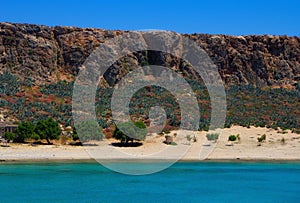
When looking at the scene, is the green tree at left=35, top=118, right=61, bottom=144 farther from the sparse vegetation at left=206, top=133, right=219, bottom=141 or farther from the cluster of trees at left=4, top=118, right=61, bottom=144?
the sparse vegetation at left=206, top=133, right=219, bottom=141

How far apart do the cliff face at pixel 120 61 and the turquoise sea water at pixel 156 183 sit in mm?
41783

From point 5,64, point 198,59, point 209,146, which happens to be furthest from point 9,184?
point 198,59

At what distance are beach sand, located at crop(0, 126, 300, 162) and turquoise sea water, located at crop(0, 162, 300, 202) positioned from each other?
2.74 metres

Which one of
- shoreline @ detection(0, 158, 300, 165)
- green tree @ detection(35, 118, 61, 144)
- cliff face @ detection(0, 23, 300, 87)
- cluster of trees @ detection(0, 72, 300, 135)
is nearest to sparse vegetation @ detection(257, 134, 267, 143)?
shoreline @ detection(0, 158, 300, 165)

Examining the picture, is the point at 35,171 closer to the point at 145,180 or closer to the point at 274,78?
the point at 145,180

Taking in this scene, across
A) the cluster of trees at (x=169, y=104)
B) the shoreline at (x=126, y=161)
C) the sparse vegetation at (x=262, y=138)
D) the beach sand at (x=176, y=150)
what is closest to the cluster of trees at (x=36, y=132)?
the beach sand at (x=176, y=150)

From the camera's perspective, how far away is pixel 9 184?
32.2 meters

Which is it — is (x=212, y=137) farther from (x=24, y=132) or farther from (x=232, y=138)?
(x=24, y=132)

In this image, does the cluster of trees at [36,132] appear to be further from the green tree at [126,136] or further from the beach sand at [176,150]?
the green tree at [126,136]

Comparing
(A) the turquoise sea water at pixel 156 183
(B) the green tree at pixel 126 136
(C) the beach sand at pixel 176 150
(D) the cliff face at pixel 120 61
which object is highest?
(D) the cliff face at pixel 120 61

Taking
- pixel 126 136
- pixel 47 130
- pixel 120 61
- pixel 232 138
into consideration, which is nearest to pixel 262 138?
pixel 232 138

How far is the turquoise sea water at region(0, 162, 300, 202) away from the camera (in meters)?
28.6

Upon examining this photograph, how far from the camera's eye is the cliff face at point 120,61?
268ft

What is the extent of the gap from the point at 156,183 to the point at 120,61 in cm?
5143
